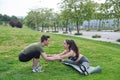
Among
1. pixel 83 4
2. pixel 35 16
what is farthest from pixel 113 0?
pixel 35 16

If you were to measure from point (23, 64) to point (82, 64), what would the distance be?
7.20 ft

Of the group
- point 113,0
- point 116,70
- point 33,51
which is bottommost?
point 116,70

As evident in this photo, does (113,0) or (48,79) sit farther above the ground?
(113,0)

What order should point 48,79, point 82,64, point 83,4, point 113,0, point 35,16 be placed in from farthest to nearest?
point 35,16 < point 83,4 < point 113,0 < point 82,64 < point 48,79

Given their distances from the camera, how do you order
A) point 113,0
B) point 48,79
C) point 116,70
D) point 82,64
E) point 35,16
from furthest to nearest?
Answer: point 35,16 → point 113,0 → point 116,70 → point 82,64 → point 48,79

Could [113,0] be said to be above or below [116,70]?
above

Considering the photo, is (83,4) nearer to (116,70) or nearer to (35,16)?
(35,16)

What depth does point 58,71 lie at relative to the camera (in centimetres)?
838

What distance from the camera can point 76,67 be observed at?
8359 mm

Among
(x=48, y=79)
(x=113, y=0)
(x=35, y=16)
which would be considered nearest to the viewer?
(x=48, y=79)

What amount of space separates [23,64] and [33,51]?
1765 millimetres

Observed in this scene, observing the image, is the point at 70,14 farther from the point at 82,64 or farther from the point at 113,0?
the point at 82,64

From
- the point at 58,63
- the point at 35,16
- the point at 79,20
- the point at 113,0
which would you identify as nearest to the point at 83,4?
the point at 79,20

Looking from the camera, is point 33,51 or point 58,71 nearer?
point 33,51
